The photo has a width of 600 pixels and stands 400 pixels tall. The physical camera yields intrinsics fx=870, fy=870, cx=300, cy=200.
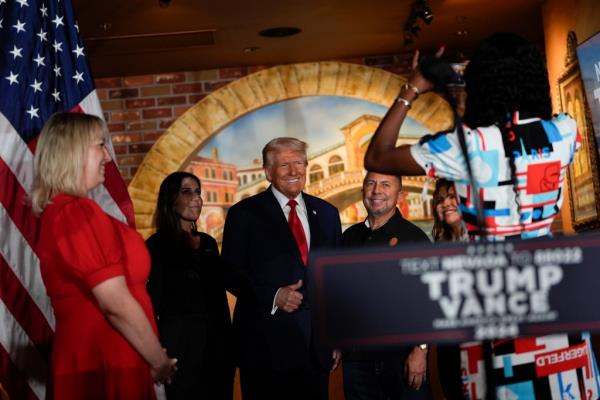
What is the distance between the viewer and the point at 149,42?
19.9ft

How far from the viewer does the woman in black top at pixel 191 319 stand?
396 centimetres

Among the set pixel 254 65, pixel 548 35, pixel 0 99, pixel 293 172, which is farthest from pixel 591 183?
pixel 0 99

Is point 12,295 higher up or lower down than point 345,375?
higher up

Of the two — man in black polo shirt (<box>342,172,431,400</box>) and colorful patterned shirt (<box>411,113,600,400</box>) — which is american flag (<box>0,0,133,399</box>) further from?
colorful patterned shirt (<box>411,113,600,400</box>)

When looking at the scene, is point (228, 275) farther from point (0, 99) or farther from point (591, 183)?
point (591, 183)

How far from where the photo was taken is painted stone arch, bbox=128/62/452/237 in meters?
6.93

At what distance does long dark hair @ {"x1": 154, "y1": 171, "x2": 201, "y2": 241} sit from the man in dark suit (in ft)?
2.00

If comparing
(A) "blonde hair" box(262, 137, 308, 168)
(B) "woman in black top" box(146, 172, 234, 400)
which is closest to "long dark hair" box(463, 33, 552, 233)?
(A) "blonde hair" box(262, 137, 308, 168)

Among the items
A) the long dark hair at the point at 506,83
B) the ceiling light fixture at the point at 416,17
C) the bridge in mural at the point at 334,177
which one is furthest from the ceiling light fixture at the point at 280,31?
the long dark hair at the point at 506,83

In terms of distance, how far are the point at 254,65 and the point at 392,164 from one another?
17.5ft

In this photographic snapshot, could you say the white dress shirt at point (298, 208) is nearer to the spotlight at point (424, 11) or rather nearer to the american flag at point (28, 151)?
the american flag at point (28, 151)

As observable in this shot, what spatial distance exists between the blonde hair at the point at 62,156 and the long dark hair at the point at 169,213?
1.89 meters

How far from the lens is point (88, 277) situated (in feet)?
6.97

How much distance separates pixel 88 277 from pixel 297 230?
5.28 feet
